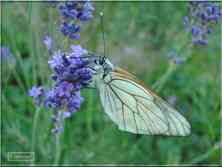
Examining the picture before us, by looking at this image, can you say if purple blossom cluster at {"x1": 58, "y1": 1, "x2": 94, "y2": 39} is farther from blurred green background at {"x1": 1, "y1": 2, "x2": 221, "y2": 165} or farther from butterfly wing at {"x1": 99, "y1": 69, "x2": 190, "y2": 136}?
butterfly wing at {"x1": 99, "y1": 69, "x2": 190, "y2": 136}

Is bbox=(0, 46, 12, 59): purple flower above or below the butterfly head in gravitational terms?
above

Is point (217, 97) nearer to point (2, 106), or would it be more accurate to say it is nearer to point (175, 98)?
point (175, 98)

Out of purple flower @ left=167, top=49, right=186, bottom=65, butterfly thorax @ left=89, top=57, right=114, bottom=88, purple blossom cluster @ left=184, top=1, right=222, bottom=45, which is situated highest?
purple blossom cluster @ left=184, top=1, right=222, bottom=45

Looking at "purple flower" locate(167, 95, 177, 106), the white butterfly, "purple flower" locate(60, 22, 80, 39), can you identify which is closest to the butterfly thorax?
the white butterfly

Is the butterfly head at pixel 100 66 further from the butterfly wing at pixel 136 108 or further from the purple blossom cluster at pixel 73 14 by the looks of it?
the purple blossom cluster at pixel 73 14

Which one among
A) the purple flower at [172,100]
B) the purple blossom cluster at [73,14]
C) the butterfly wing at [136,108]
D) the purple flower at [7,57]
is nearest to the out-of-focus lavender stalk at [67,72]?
the purple blossom cluster at [73,14]

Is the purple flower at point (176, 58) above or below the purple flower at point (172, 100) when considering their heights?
above
